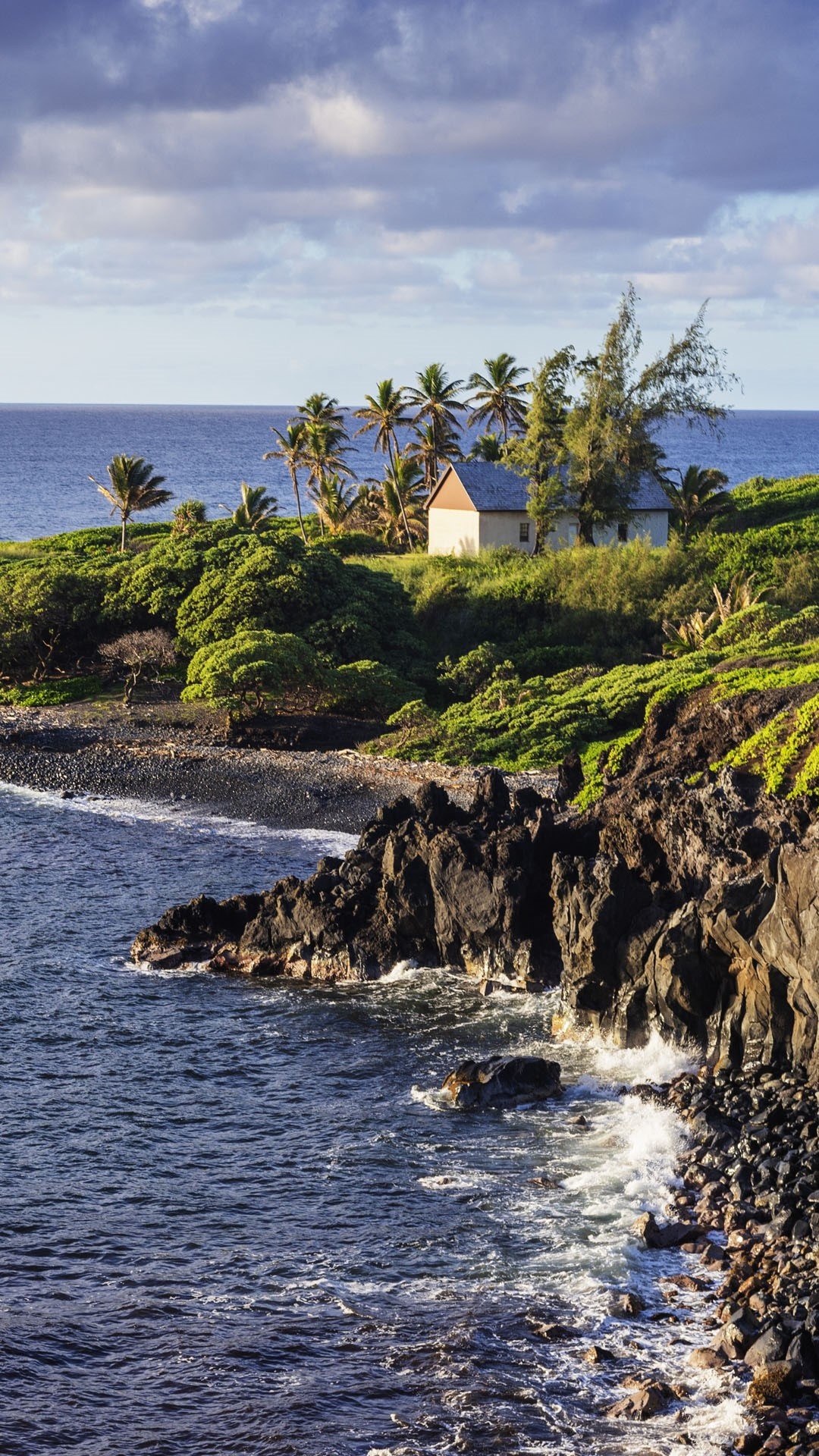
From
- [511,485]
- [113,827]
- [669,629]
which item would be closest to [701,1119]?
[113,827]

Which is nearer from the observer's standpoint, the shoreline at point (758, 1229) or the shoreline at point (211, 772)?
the shoreline at point (758, 1229)

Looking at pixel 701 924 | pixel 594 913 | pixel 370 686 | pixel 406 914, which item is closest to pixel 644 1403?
pixel 701 924

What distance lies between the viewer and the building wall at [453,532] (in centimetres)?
8338

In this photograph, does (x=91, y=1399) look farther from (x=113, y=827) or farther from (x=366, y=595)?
(x=366, y=595)

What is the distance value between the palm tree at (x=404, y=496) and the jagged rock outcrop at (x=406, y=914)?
5702cm

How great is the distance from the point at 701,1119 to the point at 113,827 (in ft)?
99.8

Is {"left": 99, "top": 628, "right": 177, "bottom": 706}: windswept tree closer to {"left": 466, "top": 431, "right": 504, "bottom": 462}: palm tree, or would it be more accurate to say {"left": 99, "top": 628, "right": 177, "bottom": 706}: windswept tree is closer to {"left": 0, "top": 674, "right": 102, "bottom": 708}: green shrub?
{"left": 0, "top": 674, "right": 102, "bottom": 708}: green shrub

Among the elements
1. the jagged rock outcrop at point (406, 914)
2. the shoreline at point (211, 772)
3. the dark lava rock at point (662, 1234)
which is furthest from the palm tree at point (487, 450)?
the dark lava rock at point (662, 1234)

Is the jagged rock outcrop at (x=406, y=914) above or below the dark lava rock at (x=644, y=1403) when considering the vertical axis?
above

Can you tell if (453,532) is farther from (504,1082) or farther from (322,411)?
(504,1082)

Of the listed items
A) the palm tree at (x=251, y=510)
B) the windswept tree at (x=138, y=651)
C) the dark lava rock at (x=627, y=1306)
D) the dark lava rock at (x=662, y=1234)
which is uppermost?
the palm tree at (x=251, y=510)

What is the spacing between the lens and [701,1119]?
27.8 metres

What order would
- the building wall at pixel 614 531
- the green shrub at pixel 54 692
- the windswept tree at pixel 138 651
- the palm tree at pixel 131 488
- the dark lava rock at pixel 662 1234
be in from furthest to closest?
the palm tree at pixel 131 488 → the building wall at pixel 614 531 → the green shrub at pixel 54 692 → the windswept tree at pixel 138 651 → the dark lava rock at pixel 662 1234

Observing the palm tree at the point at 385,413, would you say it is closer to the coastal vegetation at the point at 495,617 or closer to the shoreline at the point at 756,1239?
the coastal vegetation at the point at 495,617
